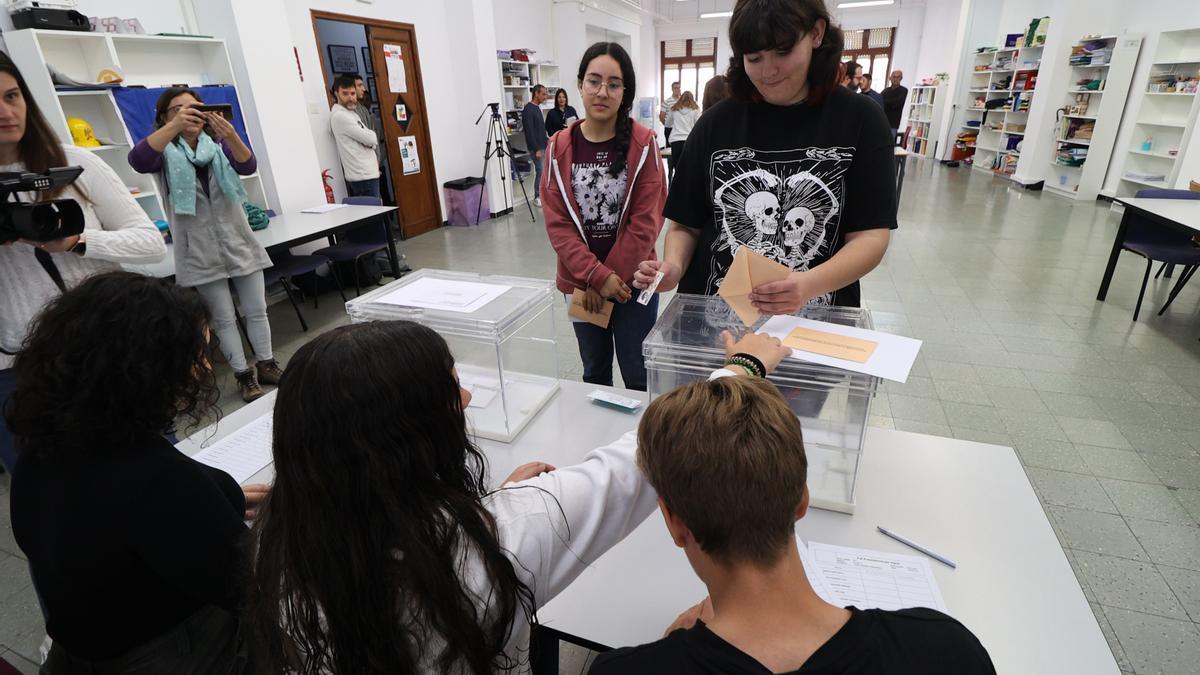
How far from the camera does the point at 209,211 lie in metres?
2.63

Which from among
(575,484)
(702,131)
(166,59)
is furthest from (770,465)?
(166,59)

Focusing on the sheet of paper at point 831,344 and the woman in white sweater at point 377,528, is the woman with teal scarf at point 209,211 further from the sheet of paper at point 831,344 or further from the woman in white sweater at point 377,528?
the sheet of paper at point 831,344

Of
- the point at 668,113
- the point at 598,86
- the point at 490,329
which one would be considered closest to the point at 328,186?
the point at 598,86

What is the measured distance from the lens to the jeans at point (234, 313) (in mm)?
2773

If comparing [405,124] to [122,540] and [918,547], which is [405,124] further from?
[918,547]

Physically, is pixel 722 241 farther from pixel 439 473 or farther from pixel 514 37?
pixel 514 37

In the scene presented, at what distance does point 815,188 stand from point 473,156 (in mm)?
6545

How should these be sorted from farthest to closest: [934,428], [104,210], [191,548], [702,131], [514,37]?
[514,37]
[934,428]
[104,210]
[702,131]
[191,548]

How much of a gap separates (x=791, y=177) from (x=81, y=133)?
3.86 metres

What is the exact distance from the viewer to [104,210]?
Answer: 183 cm

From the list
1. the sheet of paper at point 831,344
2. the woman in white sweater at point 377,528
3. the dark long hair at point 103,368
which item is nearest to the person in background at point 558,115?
the sheet of paper at point 831,344

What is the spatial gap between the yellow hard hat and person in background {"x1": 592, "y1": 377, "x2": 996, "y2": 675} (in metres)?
3.97

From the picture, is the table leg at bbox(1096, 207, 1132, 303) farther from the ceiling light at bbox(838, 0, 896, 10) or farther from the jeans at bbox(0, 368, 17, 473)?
the ceiling light at bbox(838, 0, 896, 10)

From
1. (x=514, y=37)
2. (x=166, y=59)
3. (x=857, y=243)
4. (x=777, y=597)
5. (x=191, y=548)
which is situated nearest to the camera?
(x=777, y=597)
